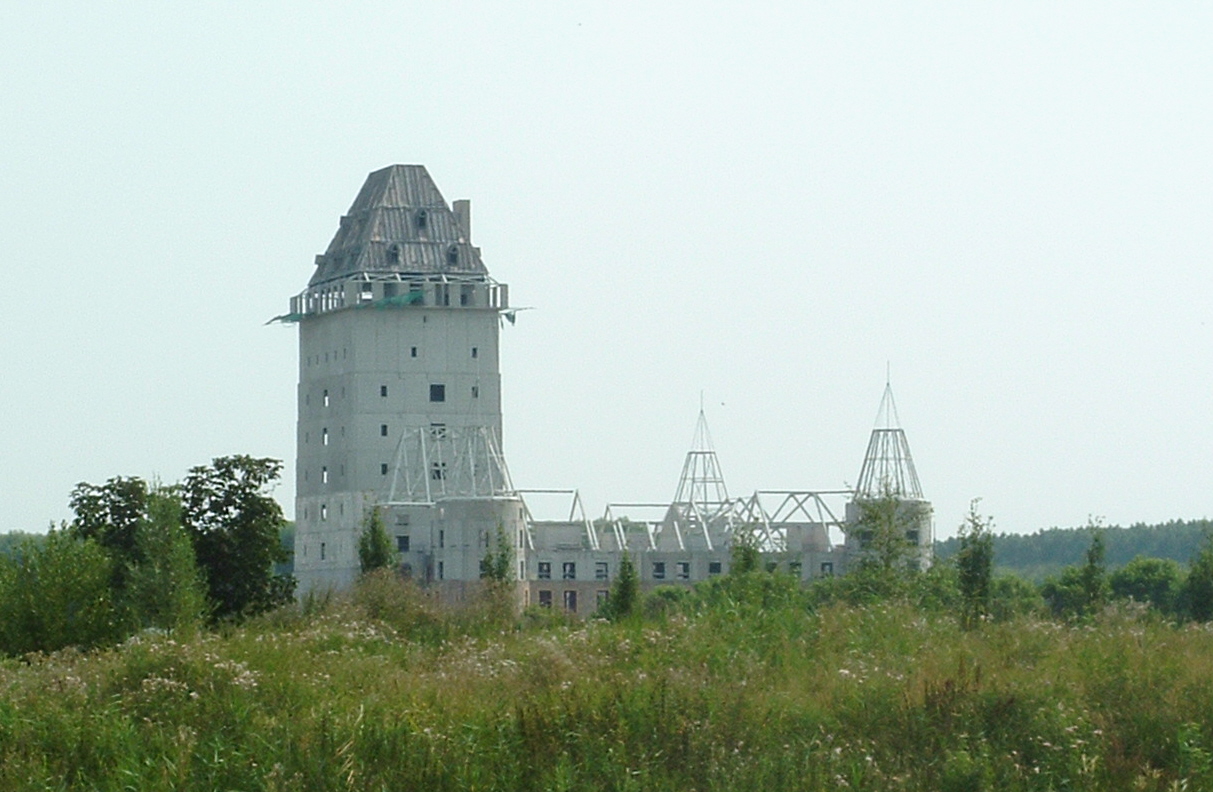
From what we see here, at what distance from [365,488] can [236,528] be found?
304ft

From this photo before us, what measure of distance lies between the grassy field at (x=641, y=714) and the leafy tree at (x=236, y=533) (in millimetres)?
28941

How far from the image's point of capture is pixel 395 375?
152 m

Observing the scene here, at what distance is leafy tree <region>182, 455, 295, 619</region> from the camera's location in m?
55.7

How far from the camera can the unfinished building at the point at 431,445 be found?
466ft

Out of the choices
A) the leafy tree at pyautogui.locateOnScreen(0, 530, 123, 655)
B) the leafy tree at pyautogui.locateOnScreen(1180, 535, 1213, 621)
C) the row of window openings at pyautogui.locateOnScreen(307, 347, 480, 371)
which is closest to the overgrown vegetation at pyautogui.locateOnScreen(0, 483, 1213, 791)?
the leafy tree at pyautogui.locateOnScreen(0, 530, 123, 655)

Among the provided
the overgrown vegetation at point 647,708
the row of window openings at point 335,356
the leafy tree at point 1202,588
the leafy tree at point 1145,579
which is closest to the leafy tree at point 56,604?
the overgrown vegetation at point 647,708

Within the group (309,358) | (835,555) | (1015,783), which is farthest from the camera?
(309,358)

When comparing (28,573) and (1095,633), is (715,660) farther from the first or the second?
(28,573)

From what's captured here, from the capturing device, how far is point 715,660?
974 inches

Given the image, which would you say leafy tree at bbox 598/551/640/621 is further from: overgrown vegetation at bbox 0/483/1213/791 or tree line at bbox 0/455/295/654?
overgrown vegetation at bbox 0/483/1213/791

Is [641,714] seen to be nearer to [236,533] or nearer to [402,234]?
[236,533]

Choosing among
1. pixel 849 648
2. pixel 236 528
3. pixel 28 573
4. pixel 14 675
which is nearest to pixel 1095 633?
pixel 849 648

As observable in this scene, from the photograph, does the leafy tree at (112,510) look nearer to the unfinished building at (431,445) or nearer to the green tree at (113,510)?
the green tree at (113,510)

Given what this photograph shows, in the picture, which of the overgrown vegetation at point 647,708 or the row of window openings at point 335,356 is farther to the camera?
the row of window openings at point 335,356
